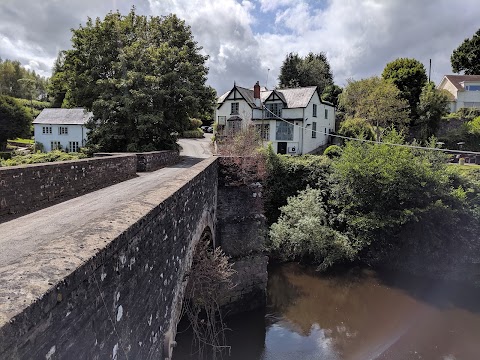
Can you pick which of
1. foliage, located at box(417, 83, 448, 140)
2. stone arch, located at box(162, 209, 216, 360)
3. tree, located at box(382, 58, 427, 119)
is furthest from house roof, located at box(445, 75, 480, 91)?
stone arch, located at box(162, 209, 216, 360)

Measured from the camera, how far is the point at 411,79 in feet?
131

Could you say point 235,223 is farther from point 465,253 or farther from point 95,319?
point 465,253

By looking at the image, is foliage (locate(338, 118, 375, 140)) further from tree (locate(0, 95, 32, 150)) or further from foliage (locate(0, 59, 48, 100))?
foliage (locate(0, 59, 48, 100))

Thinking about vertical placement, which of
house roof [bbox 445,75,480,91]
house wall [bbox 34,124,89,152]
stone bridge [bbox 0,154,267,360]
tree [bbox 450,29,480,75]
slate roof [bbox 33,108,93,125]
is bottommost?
stone bridge [bbox 0,154,267,360]

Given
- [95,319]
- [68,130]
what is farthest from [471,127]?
[68,130]

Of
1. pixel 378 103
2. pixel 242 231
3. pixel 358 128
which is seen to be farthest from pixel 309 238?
pixel 378 103

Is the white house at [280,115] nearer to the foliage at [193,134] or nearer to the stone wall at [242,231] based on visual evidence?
the foliage at [193,134]

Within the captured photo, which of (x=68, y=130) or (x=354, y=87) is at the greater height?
(x=354, y=87)

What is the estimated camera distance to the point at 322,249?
64.4 ft

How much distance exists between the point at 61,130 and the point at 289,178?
32.2m

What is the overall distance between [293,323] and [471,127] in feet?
98.8

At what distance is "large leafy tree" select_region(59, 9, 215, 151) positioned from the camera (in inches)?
756

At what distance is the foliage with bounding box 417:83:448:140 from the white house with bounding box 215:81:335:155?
10150 mm

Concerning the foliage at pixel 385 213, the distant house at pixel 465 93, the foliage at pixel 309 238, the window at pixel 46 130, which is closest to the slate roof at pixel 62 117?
the window at pixel 46 130
